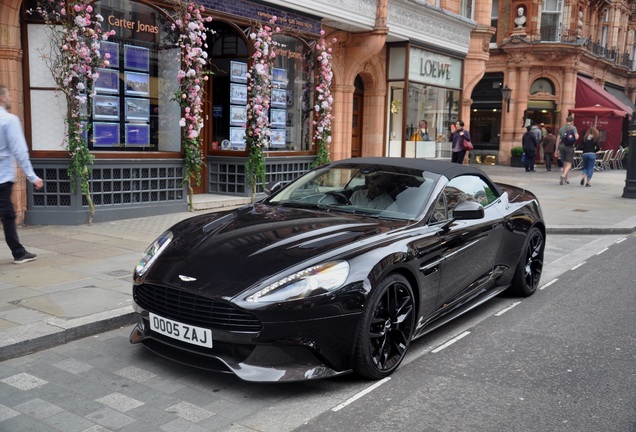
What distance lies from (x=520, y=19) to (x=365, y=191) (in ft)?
91.4

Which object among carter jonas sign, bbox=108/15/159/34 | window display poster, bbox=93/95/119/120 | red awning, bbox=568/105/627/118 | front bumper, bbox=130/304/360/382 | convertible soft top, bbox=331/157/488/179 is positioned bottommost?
front bumper, bbox=130/304/360/382

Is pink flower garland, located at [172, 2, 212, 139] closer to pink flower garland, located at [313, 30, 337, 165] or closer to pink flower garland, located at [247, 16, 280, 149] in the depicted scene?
pink flower garland, located at [247, 16, 280, 149]

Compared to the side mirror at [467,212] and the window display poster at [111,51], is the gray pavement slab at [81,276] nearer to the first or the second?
the side mirror at [467,212]

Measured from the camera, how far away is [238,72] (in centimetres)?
1307

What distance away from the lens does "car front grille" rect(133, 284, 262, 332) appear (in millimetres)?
3934

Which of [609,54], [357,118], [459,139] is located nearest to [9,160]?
[357,118]

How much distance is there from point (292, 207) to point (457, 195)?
1489 mm

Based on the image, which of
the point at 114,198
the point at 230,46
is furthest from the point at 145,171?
the point at 230,46

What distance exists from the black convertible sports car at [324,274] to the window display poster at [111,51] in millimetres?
5806

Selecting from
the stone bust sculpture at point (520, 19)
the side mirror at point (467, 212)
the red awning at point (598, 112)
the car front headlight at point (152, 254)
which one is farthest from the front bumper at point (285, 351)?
the stone bust sculpture at point (520, 19)

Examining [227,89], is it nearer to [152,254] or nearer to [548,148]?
[152,254]

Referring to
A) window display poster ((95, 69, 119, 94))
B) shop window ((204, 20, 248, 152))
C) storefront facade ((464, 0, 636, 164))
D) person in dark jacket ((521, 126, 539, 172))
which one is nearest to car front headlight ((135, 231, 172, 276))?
window display poster ((95, 69, 119, 94))

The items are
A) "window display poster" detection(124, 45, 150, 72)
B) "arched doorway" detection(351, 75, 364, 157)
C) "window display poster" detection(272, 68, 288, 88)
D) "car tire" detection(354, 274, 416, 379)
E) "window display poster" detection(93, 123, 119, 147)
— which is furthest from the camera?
"arched doorway" detection(351, 75, 364, 157)

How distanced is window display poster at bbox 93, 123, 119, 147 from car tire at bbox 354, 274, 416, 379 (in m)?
7.23
